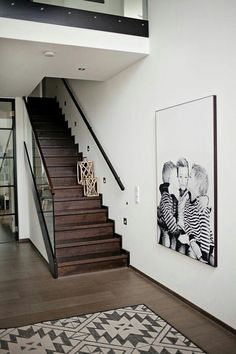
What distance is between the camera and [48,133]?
788 cm

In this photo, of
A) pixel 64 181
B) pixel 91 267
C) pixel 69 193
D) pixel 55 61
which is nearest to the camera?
pixel 55 61

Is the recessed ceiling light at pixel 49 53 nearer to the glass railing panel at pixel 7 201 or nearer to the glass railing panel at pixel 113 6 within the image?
the glass railing panel at pixel 113 6

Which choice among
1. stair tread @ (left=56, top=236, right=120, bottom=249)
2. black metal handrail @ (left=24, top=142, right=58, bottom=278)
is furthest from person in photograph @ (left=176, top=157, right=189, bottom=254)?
black metal handrail @ (left=24, top=142, right=58, bottom=278)

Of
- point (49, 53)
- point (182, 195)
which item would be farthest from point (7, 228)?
point (182, 195)

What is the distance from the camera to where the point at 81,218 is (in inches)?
231

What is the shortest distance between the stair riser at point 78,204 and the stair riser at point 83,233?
0.54 meters

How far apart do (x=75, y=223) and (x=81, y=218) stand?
14 cm

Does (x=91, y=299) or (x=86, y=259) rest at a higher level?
(x=86, y=259)

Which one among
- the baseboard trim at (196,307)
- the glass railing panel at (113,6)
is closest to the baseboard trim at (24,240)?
the baseboard trim at (196,307)

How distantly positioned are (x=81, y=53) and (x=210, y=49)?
1.70 metres

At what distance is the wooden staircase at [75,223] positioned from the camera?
17.1 ft

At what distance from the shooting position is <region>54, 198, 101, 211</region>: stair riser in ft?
19.5

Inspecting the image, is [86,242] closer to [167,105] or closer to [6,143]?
[167,105]

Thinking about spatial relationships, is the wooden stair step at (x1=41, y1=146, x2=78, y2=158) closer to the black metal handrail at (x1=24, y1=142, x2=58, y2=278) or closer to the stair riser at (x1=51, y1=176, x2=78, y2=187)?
the black metal handrail at (x1=24, y1=142, x2=58, y2=278)
